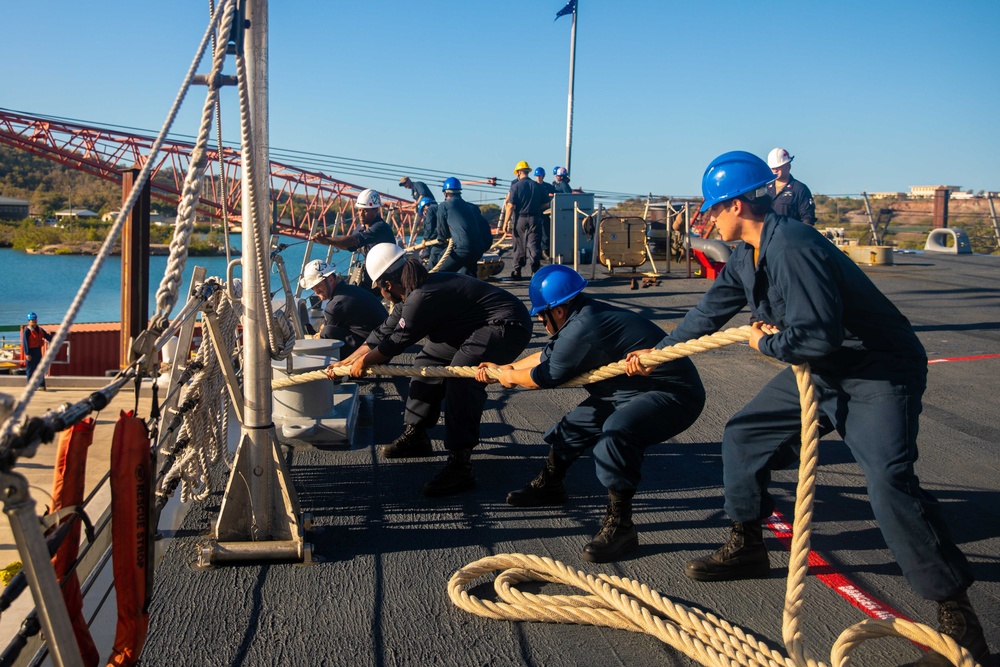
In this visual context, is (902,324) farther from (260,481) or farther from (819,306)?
(260,481)

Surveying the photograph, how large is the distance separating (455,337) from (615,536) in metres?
1.93

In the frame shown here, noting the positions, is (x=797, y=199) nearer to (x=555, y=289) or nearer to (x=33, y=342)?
(x=555, y=289)

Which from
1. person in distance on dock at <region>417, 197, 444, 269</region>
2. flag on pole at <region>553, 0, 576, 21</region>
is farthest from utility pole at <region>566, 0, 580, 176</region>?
person in distance on dock at <region>417, 197, 444, 269</region>

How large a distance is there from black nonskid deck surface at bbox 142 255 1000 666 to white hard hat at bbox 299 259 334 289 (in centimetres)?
154

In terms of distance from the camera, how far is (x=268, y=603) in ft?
11.3

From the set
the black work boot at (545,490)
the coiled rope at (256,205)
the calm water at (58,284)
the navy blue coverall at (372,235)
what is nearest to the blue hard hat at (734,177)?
the black work boot at (545,490)

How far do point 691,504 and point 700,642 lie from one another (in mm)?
1534

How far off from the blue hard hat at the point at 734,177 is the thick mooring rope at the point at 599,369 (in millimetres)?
→ 588

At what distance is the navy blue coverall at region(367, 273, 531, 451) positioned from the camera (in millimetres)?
4953

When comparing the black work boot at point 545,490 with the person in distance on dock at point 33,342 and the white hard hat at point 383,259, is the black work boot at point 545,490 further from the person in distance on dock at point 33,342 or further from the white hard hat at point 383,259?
the person in distance on dock at point 33,342

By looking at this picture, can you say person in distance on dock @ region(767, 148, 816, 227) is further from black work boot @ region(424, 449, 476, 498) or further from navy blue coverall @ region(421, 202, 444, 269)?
black work boot @ region(424, 449, 476, 498)

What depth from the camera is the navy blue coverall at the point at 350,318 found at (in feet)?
23.9

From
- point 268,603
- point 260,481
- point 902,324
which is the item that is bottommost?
point 268,603

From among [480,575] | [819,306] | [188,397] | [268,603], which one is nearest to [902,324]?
[819,306]
